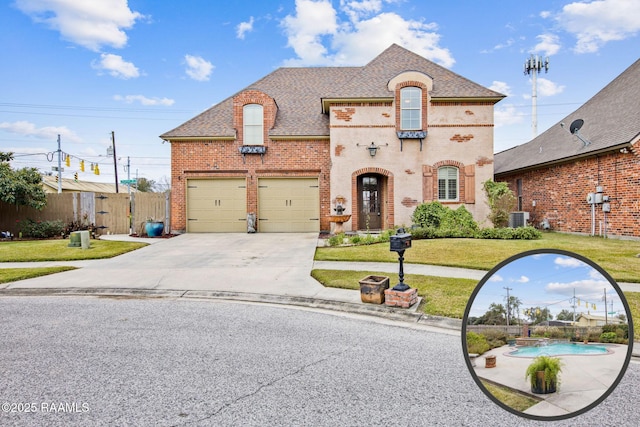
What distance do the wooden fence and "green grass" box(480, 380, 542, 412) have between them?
18084 mm

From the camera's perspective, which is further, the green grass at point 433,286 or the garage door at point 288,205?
the garage door at point 288,205

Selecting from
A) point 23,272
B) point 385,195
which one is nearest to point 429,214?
point 385,195

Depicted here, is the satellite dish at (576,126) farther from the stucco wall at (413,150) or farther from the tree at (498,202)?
A: the tree at (498,202)

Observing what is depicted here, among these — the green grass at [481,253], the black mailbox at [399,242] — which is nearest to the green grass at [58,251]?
the green grass at [481,253]

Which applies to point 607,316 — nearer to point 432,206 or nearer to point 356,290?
point 356,290

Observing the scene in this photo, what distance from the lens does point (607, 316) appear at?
1.53m

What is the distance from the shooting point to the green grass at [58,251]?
11.2 metres

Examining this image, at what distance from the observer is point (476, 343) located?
1.69 metres

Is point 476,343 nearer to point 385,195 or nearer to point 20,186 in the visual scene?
point 385,195

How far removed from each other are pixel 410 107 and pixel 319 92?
5967mm

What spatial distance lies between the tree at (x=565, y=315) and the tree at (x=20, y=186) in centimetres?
1977

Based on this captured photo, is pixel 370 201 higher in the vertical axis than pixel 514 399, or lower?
higher

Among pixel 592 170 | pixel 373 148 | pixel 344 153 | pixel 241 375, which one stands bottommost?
pixel 241 375

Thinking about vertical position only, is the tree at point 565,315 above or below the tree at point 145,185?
below
